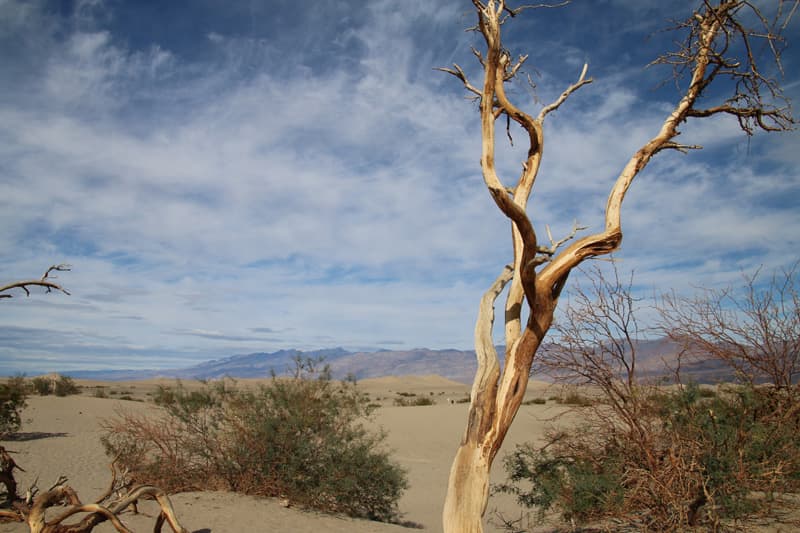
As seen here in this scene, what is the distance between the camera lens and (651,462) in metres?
6.02

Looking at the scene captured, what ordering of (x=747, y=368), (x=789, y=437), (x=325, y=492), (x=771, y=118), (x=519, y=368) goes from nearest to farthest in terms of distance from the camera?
(x=519, y=368), (x=771, y=118), (x=789, y=437), (x=747, y=368), (x=325, y=492)

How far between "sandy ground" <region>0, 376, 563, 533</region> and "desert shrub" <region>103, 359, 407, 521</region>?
0.44 metres

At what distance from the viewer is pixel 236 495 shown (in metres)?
9.97

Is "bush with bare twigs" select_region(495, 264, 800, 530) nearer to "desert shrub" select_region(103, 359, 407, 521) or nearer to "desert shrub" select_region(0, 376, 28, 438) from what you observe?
"desert shrub" select_region(103, 359, 407, 521)

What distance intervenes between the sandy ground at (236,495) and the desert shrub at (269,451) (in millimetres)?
444

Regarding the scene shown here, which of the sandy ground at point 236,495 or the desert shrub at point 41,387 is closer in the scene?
the sandy ground at point 236,495

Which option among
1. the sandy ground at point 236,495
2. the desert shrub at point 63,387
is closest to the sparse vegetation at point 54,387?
the desert shrub at point 63,387

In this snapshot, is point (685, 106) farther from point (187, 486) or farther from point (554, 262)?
point (187, 486)

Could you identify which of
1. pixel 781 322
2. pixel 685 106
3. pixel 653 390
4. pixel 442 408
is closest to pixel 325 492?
pixel 653 390

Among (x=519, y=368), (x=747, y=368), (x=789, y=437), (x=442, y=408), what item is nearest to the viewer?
(x=519, y=368)

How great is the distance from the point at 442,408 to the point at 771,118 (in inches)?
995

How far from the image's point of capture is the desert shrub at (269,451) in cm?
1011

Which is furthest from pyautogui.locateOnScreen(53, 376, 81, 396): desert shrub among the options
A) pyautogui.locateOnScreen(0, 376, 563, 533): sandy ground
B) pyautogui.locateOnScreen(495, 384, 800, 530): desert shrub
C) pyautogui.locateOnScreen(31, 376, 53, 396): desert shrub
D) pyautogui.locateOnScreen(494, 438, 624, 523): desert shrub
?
pyautogui.locateOnScreen(495, 384, 800, 530): desert shrub

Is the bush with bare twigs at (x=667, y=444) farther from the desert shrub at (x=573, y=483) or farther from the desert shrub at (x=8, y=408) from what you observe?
the desert shrub at (x=8, y=408)
